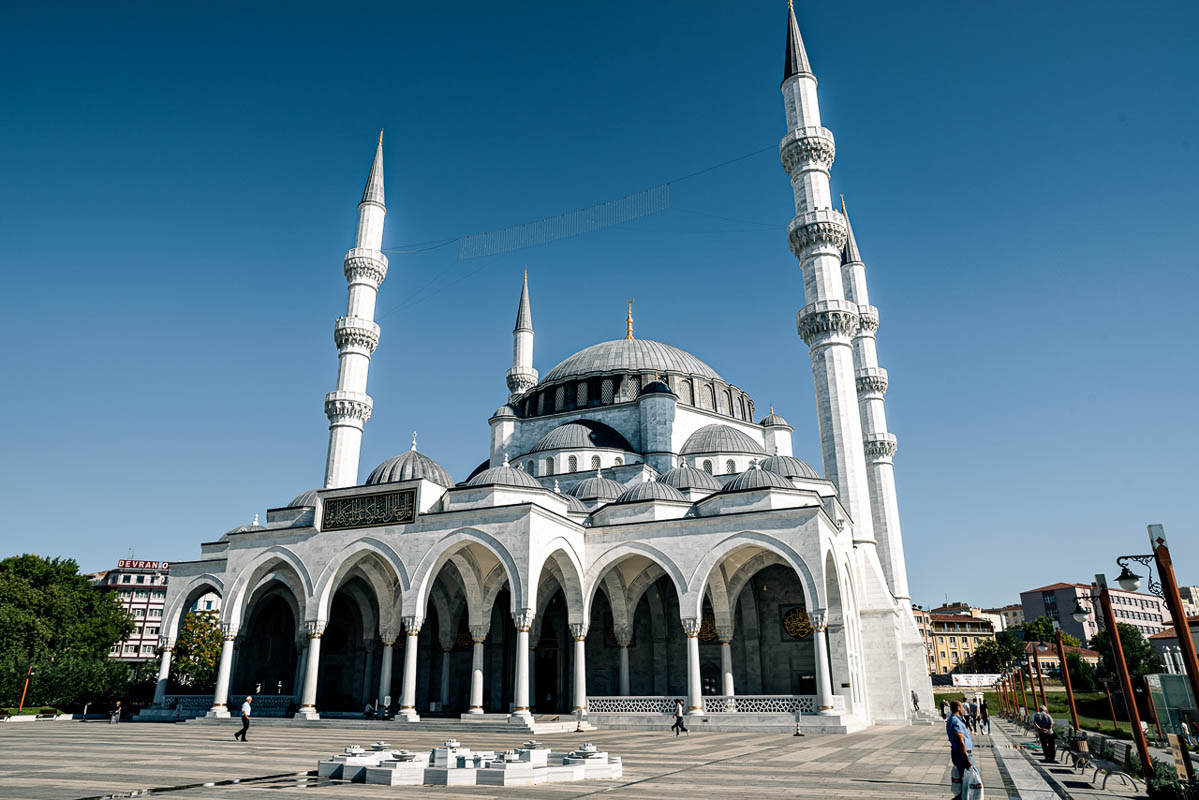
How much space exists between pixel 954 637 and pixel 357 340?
62702 mm

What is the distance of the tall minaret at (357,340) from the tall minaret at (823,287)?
15.8 meters

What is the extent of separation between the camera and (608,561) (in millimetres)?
21391

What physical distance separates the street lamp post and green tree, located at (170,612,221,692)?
28.1m

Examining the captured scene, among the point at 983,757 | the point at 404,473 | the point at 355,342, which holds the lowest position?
the point at 983,757

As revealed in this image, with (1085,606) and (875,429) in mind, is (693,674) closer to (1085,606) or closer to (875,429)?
(875,429)

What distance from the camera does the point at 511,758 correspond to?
8742 mm

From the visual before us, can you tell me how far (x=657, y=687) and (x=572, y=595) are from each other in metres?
4.62

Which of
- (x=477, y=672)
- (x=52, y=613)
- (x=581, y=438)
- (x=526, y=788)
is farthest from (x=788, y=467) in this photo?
(x=52, y=613)

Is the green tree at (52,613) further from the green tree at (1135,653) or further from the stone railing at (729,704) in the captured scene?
the green tree at (1135,653)

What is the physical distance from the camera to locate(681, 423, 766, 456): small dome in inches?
1106

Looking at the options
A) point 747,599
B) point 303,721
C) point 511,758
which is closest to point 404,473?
point 303,721

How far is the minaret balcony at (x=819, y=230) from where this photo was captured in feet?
89.8

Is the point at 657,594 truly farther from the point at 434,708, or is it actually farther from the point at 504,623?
the point at 434,708

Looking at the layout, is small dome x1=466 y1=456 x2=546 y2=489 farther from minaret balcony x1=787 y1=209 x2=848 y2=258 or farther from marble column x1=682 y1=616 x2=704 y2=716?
minaret balcony x1=787 y1=209 x2=848 y2=258
